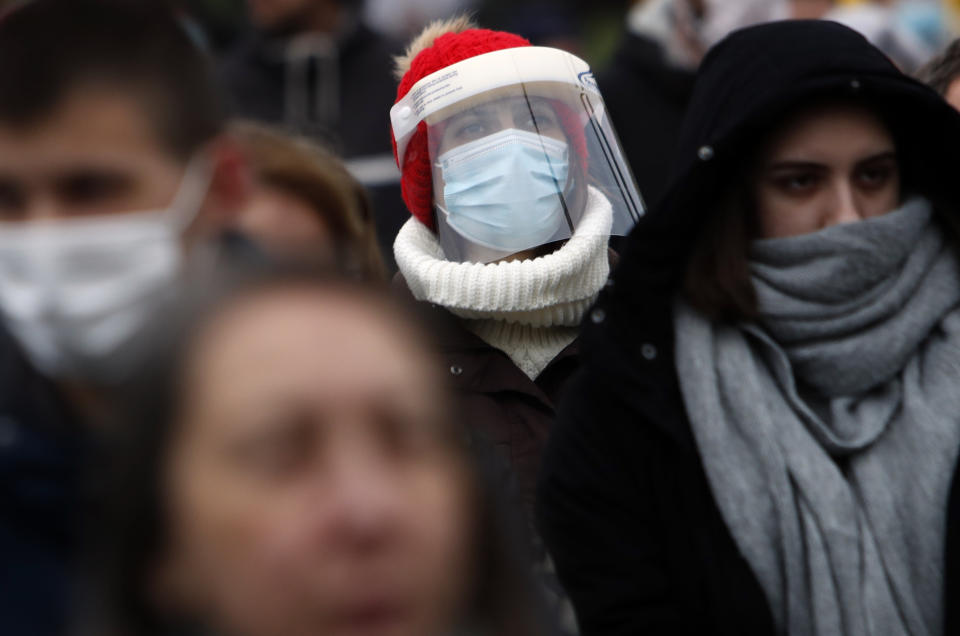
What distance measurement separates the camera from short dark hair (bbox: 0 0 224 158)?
168 centimetres

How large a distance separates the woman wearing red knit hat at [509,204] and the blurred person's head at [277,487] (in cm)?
190

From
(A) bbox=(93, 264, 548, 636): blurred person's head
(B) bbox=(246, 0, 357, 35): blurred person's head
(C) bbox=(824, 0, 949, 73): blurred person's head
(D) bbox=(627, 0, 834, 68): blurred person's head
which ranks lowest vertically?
(C) bbox=(824, 0, 949, 73): blurred person's head

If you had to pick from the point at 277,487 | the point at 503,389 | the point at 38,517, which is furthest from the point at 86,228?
the point at 503,389

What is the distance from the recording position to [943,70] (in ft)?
11.8

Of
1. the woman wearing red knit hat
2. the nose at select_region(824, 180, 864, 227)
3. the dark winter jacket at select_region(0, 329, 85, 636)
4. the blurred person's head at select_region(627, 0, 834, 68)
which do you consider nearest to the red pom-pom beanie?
the woman wearing red knit hat

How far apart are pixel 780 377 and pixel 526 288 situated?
0.74 m

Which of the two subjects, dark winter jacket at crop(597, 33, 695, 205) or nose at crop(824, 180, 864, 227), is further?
dark winter jacket at crop(597, 33, 695, 205)

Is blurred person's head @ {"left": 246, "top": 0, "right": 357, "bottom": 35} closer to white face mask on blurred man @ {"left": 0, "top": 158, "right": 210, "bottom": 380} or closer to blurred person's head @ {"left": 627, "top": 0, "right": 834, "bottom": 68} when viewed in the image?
blurred person's head @ {"left": 627, "top": 0, "right": 834, "bottom": 68}

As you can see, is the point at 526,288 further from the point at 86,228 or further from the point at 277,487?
the point at 277,487

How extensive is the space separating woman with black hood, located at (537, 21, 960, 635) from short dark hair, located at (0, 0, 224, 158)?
1048 mm

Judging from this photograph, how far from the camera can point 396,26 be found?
26.7 feet

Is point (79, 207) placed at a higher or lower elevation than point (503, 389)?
higher

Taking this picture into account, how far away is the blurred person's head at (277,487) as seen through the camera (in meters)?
0.98

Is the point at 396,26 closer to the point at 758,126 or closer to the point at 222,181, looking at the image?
the point at 758,126
